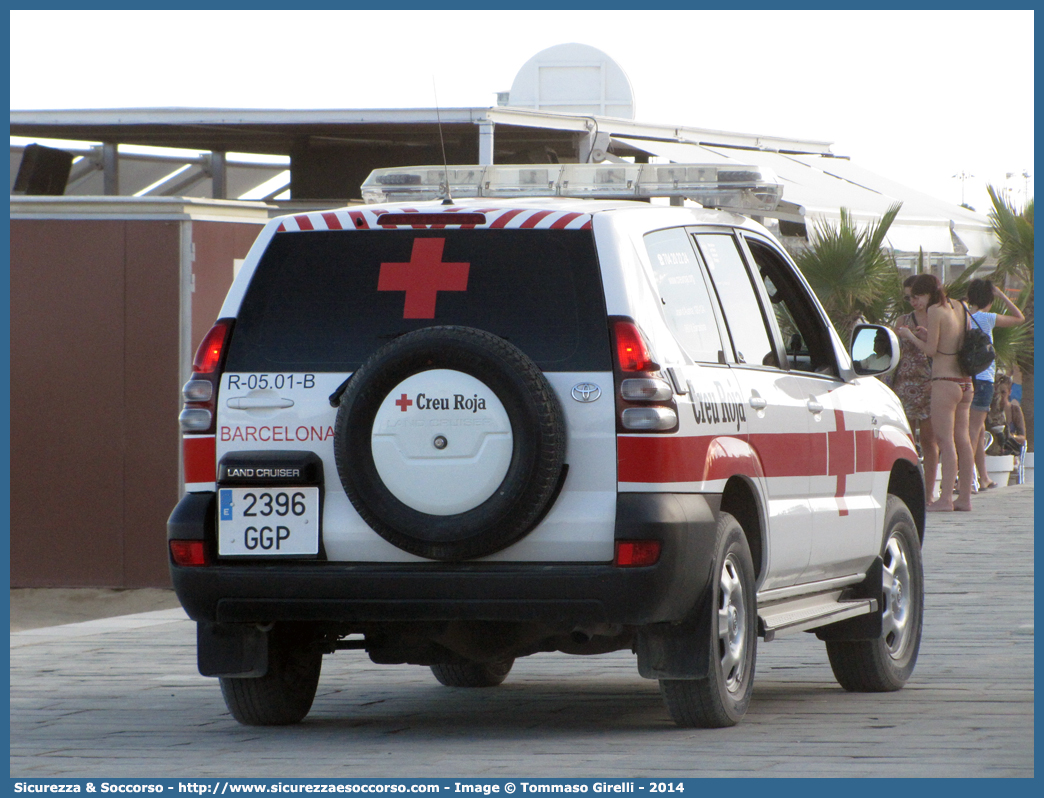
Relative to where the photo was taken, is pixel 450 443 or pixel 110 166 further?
pixel 110 166

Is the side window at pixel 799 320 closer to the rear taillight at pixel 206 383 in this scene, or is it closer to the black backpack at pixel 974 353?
the rear taillight at pixel 206 383

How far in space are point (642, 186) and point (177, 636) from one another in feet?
12.9

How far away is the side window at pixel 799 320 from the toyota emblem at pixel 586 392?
179 centimetres

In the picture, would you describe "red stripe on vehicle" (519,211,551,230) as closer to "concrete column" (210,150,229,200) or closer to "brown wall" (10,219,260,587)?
"brown wall" (10,219,260,587)

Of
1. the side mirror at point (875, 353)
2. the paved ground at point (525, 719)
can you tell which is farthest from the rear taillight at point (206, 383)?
the side mirror at point (875, 353)

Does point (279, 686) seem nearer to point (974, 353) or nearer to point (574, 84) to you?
point (974, 353)

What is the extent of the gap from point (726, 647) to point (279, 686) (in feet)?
5.22

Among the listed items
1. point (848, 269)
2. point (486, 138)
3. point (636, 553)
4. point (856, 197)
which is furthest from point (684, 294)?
point (856, 197)

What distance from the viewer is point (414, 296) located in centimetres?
616

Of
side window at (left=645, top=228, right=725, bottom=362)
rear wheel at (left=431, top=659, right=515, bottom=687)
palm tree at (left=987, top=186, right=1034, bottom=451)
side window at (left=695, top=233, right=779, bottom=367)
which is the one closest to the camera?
side window at (left=645, top=228, right=725, bottom=362)

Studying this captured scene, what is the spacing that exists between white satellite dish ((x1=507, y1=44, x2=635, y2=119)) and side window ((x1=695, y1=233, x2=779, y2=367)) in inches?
669

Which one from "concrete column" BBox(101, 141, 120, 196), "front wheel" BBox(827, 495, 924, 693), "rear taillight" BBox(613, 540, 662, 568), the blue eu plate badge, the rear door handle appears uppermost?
"concrete column" BBox(101, 141, 120, 196)

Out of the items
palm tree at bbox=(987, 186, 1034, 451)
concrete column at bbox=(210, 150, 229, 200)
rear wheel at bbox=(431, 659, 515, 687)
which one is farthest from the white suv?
palm tree at bbox=(987, 186, 1034, 451)

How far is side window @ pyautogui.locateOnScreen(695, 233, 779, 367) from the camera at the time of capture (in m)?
6.79
